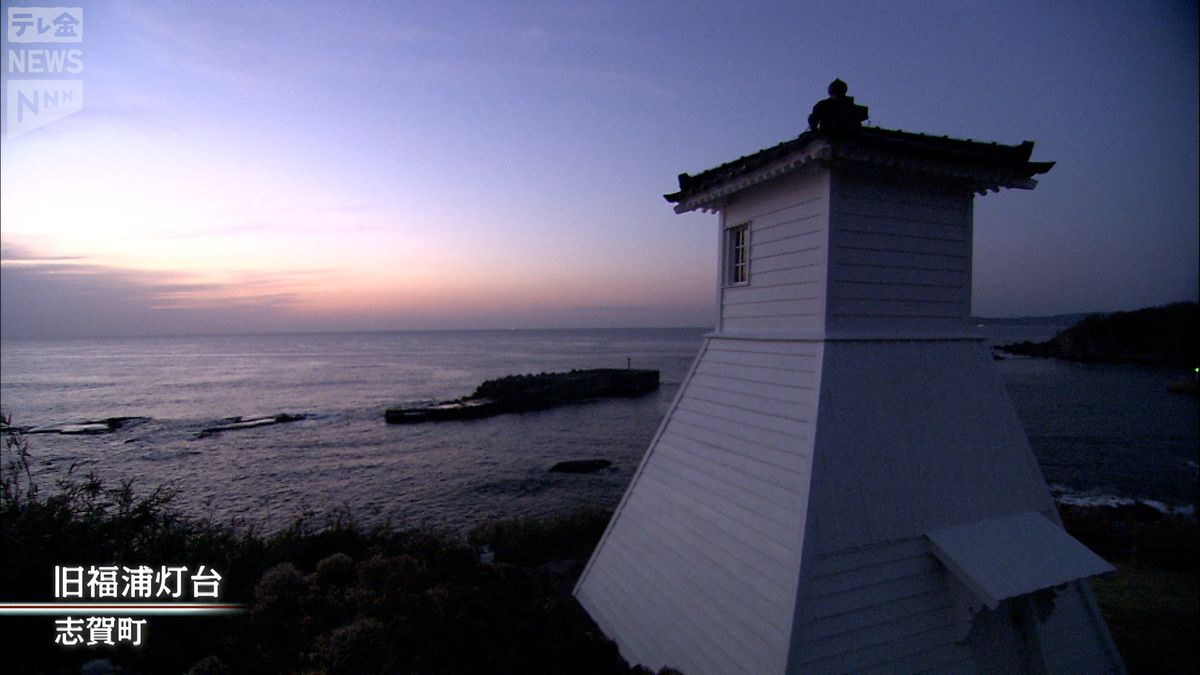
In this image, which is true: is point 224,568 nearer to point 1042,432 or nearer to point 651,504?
point 651,504

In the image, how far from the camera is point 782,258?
6.55 m

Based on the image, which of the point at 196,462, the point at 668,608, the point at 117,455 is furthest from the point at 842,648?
the point at 117,455

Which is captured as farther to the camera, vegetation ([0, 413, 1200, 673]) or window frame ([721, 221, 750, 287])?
window frame ([721, 221, 750, 287])

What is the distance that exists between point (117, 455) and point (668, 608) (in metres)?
36.3

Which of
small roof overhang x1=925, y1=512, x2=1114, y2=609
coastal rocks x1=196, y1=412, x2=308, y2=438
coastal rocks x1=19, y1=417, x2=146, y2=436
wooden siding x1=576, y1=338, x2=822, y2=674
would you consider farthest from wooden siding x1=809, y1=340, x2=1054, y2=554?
coastal rocks x1=19, y1=417, x2=146, y2=436

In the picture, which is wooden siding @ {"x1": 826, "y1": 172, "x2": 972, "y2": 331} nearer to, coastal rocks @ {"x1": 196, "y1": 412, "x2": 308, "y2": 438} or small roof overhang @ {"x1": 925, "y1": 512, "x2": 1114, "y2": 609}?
small roof overhang @ {"x1": 925, "y1": 512, "x2": 1114, "y2": 609}

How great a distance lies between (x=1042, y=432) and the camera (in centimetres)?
3634

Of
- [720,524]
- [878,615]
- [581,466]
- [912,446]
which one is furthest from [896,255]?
[581,466]

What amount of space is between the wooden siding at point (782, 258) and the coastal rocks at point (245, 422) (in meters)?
41.3

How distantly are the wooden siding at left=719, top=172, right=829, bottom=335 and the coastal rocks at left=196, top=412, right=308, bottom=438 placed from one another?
41320 mm

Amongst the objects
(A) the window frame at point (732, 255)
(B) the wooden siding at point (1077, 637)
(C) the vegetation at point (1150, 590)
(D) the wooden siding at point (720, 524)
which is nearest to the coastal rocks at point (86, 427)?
(D) the wooden siding at point (720, 524)

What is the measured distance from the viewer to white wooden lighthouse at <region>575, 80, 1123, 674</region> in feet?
18.0

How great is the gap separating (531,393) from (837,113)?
46807 millimetres

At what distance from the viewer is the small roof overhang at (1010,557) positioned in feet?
18.0
